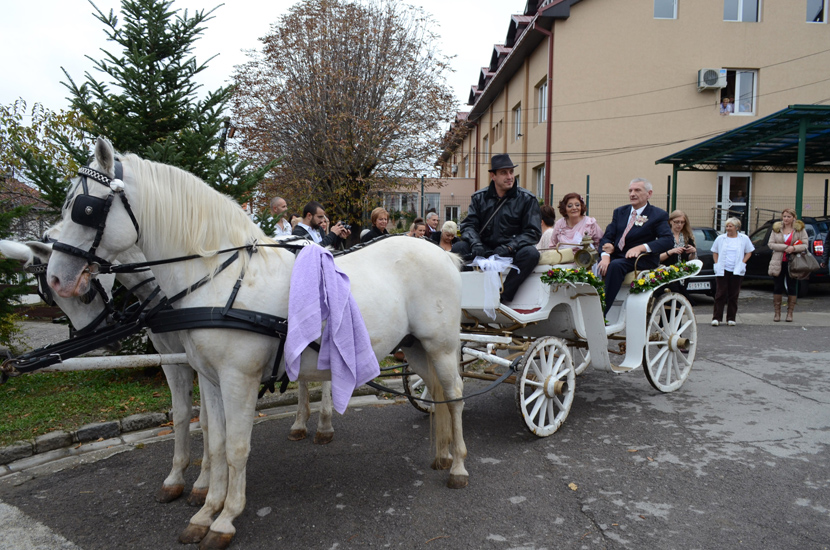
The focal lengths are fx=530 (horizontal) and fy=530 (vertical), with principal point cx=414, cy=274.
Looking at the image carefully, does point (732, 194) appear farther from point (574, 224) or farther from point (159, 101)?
point (159, 101)

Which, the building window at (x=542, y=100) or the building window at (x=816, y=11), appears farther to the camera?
the building window at (x=542, y=100)

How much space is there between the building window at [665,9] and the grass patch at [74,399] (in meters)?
19.6

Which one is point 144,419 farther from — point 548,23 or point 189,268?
point 548,23

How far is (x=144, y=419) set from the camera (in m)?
4.71

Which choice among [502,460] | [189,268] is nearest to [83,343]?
[189,268]

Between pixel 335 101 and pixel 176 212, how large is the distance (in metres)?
14.0

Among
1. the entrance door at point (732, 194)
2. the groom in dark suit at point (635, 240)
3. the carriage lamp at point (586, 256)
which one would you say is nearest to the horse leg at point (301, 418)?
the carriage lamp at point (586, 256)

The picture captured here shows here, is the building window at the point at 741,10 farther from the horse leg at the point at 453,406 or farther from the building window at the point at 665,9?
the horse leg at the point at 453,406

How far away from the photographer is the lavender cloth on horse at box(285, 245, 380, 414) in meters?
2.77

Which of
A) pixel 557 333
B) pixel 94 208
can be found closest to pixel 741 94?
pixel 557 333

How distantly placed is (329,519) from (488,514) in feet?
3.12

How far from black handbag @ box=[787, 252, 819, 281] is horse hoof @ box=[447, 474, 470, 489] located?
9.01 meters

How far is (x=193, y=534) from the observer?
293cm

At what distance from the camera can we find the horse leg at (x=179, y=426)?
344cm
